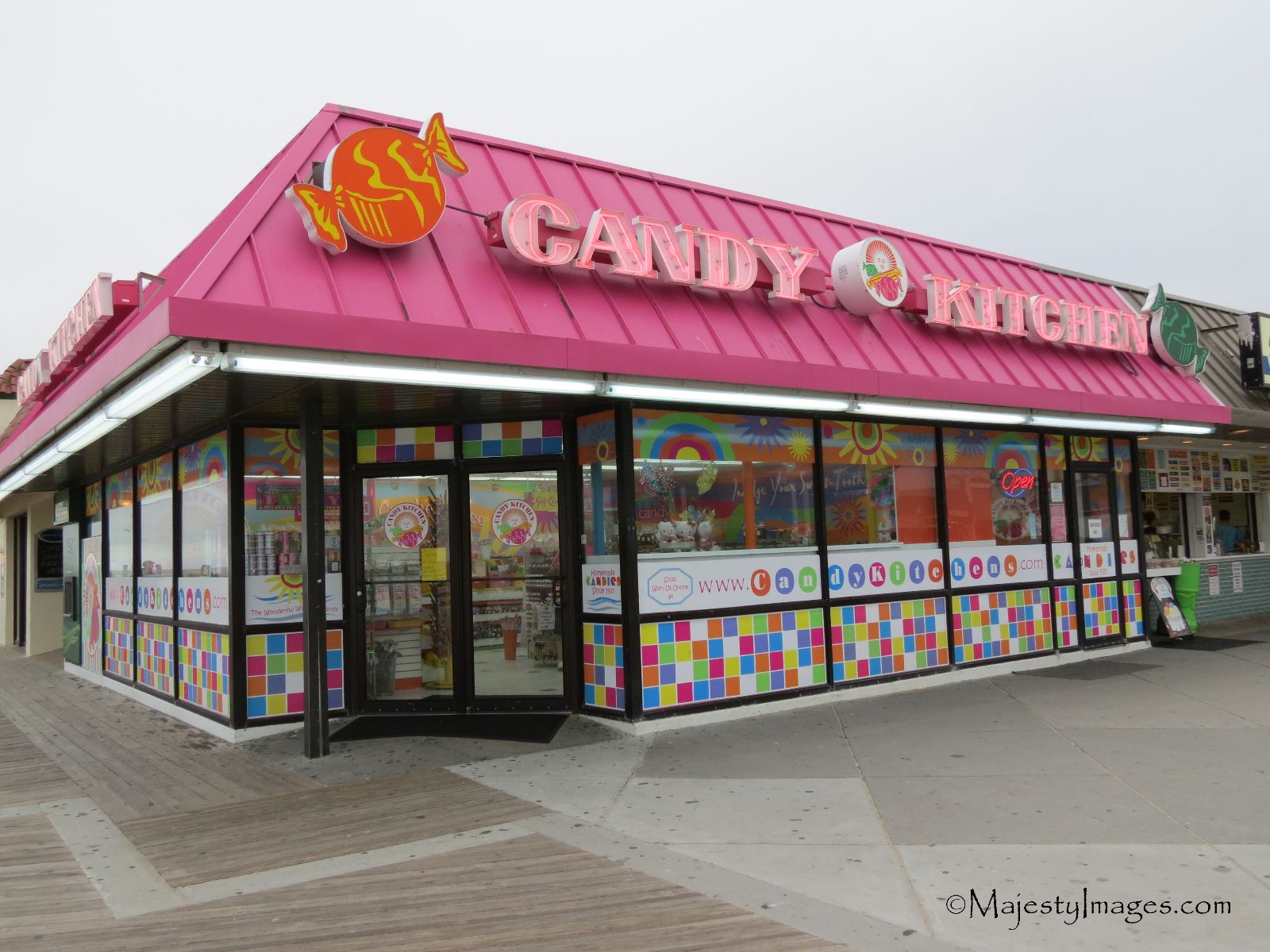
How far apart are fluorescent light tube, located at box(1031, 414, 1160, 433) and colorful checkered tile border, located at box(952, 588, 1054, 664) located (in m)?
2.00

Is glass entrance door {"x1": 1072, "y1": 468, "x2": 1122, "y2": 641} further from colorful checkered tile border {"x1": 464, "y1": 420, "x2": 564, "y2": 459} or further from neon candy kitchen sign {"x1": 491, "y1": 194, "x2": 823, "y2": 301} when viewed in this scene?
colorful checkered tile border {"x1": 464, "y1": 420, "x2": 564, "y2": 459}

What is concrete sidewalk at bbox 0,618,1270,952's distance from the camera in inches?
164

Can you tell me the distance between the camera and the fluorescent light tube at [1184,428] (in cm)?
1153

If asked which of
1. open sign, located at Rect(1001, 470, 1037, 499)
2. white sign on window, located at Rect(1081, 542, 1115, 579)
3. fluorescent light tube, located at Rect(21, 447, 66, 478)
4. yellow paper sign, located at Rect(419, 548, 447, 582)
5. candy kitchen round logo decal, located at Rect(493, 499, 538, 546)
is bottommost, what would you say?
white sign on window, located at Rect(1081, 542, 1115, 579)

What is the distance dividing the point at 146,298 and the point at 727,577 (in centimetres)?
580

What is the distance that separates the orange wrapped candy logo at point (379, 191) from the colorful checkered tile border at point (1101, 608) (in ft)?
30.3

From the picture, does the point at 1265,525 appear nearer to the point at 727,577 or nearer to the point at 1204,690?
the point at 1204,690

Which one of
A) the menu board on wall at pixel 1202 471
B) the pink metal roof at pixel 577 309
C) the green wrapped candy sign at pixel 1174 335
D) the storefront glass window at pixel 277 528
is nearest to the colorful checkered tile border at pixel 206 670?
the storefront glass window at pixel 277 528

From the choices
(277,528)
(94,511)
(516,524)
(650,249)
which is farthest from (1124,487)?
(94,511)

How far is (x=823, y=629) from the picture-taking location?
9094mm

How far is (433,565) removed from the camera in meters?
8.79

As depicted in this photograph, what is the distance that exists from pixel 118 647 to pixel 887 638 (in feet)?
31.7

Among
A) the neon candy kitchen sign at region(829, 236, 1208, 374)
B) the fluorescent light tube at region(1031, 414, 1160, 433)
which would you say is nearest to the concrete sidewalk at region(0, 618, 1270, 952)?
the fluorescent light tube at region(1031, 414, 1160, 433)

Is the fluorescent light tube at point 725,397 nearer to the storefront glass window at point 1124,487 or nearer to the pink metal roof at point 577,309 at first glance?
the pink metal roof at point 577,309
